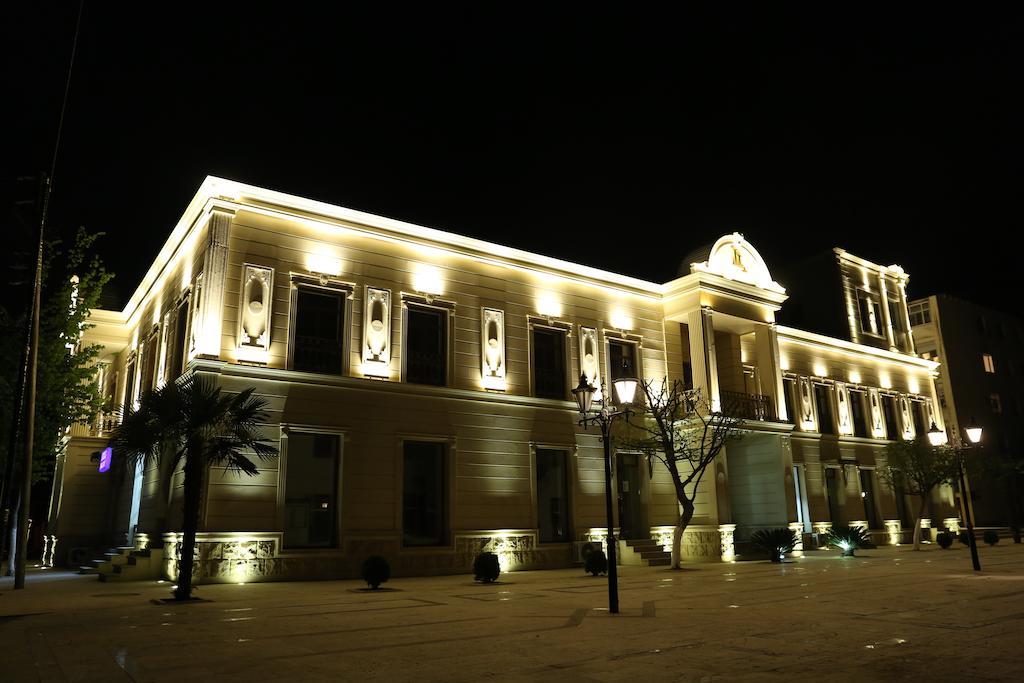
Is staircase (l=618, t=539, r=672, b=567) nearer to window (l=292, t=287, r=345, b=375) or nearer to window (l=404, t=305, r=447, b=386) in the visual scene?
window (l=404, t=305, r=447, b=386)

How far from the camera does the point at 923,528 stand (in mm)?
34219

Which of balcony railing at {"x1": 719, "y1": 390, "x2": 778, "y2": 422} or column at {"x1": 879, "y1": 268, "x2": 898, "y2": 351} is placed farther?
column at {"x1": 879, "y1": 268, "x2": 898, "y2": 351}

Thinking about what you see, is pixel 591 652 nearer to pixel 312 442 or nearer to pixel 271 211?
pixel 312 442

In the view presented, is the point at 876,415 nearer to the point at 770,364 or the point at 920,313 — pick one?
the point at 770,364

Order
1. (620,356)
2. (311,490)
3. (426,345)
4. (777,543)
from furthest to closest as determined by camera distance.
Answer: (620,356)
(777,543)
(426,345)
(311,490)

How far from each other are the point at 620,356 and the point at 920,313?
28.0m

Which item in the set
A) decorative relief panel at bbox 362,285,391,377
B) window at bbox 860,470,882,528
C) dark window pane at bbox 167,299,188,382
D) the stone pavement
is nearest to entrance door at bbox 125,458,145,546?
dark window pane at bbox 167,299,188,382

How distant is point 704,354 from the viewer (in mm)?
24656

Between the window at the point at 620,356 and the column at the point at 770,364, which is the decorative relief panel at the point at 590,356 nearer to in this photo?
the window at the point at 620,356

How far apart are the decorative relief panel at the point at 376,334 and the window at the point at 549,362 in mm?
5048

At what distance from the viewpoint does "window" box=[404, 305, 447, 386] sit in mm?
20141

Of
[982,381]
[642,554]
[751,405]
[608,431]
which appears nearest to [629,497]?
[642,554]

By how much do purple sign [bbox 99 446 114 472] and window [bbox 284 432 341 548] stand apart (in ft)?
28.4

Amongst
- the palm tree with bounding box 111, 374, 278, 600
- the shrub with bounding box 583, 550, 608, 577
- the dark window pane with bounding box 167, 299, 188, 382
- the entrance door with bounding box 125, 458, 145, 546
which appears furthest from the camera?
the entrance door with bounding box 125, 458, 145, 546
